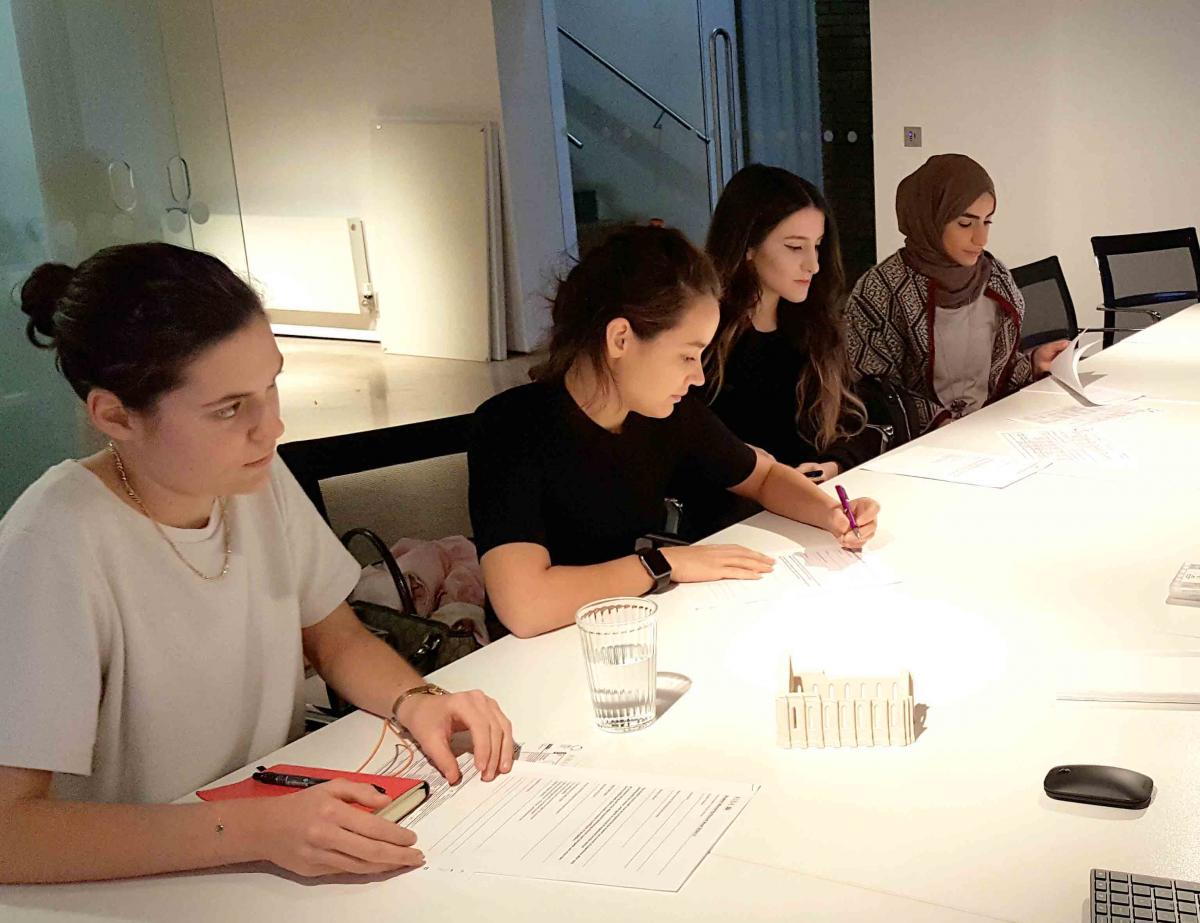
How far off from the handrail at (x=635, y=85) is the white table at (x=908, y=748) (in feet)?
19.3

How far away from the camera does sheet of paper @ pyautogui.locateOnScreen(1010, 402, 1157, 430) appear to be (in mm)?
2730

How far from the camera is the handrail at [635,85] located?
7410 millimetres

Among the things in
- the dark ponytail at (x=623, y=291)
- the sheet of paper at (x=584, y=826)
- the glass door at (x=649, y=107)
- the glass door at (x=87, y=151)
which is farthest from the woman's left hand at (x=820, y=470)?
the glass door at (x=649, y=107)

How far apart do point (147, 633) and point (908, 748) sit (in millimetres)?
825

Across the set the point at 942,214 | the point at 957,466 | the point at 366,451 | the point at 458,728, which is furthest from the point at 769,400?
the point at 458,728

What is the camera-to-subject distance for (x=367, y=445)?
A: 8.18 ft

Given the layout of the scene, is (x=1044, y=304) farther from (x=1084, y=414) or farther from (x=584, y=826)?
(x=584, y=826)

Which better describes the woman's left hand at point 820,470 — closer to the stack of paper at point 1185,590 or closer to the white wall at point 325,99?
the stack of paper at point 1185,590

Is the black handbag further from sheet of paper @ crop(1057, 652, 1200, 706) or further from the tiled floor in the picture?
the tiled floor

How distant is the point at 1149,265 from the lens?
4957 millimetres

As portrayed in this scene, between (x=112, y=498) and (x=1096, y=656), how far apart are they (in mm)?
1139

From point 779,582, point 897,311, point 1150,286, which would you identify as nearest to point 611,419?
point 779,582

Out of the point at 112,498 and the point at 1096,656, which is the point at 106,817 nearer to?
the point at 112,498

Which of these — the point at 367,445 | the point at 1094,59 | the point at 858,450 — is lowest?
the point at 858,450
